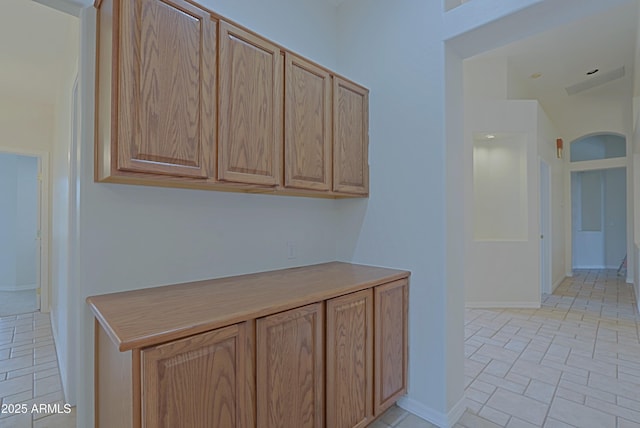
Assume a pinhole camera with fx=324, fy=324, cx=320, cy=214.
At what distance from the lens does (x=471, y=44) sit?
2.05 metres

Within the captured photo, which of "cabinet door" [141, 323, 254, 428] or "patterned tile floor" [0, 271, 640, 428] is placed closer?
"cabinet door" [141, 323, 254, 428]

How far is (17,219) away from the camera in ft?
18.0

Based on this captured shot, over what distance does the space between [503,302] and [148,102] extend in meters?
4.96

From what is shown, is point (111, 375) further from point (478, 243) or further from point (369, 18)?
point (478, 243)

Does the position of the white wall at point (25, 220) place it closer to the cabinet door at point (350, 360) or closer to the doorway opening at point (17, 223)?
the doorway opening at point (17, 223)

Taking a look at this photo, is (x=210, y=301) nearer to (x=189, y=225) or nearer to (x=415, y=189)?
(x=189, y=225)

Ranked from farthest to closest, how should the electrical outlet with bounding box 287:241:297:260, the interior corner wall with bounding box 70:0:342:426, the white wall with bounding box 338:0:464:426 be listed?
1. the electrical outlet with bounding box 287:241:297:260
2. the white wall with bounding box 338:0:464:426
3. the interior corner wall with bounding box 70:0:342:426

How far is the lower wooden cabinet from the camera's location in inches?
41.3

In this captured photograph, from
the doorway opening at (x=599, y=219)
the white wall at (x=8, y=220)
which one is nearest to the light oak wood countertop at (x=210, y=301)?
the white wall at (x=8, y=220)

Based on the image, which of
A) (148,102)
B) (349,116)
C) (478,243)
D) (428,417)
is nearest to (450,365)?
(428,417)

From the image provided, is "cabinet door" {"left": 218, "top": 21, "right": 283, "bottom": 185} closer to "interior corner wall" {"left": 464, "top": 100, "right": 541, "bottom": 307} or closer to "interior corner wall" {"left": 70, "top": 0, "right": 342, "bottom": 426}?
"interior corner wall" {"left": 70, "top": 0, "right": 342, "bottom": 426}

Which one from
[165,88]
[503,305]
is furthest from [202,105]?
[503,305]

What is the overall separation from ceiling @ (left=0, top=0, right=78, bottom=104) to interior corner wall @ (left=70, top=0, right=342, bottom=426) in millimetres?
1275

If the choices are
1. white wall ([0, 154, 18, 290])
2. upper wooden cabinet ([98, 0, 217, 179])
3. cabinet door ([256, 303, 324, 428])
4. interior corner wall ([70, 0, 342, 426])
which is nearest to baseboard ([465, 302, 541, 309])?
interior corner wall ([70, 0, 342, 426])
